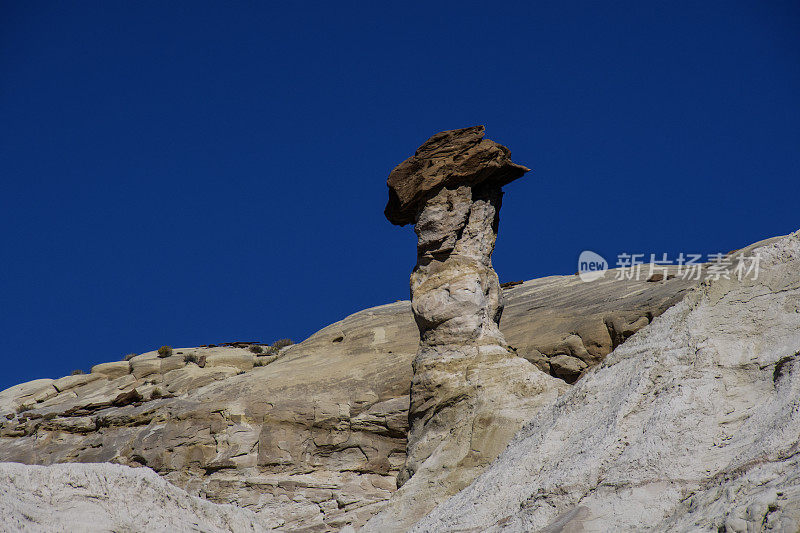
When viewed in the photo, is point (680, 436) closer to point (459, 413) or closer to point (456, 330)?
point (459, 413)

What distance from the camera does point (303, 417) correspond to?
58.6 feet

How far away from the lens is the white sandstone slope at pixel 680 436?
5957 mm

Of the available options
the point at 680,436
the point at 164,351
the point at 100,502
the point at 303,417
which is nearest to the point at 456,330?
the point at 303,417

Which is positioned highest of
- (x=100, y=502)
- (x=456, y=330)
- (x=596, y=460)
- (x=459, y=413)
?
(x=456, y=330)

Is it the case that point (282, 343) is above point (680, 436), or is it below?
above

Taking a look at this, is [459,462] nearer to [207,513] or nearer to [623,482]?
[207,513]

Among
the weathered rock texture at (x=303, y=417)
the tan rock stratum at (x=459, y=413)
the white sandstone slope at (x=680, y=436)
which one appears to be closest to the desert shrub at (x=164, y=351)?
the tan rock stratum at (x=459, y=413)

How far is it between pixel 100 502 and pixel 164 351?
17.1m

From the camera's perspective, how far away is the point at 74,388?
23766 mm

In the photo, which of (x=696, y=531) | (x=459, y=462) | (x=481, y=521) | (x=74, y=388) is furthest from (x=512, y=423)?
(x=74, y=388)

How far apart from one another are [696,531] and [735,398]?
93.0 inches

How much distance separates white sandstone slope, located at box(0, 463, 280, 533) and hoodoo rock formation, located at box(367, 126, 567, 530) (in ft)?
11.2

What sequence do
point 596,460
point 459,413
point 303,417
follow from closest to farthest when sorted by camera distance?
point 596,460, point 459,413, point 303,417

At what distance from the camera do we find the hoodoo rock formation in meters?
12.2
